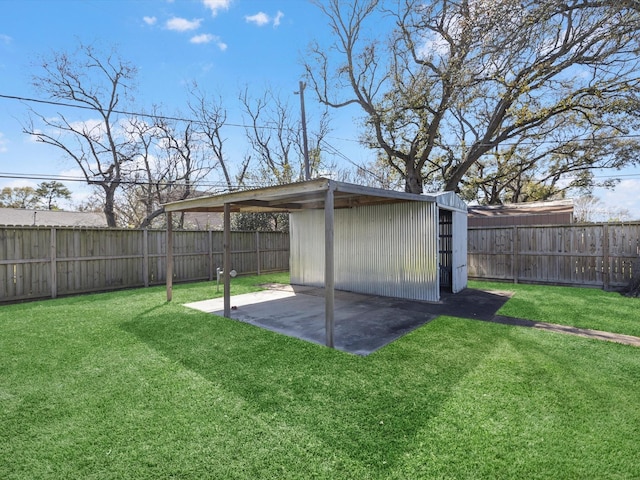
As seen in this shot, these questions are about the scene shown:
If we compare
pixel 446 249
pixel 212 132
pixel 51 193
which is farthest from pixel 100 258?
pixel 51 193

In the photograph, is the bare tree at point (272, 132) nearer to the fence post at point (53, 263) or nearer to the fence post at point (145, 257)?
the fence post at point (145, 257)

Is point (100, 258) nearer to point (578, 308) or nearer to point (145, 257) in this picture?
point (145, 257)

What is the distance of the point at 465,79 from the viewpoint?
33.0ft

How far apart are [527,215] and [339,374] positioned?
11.3 m

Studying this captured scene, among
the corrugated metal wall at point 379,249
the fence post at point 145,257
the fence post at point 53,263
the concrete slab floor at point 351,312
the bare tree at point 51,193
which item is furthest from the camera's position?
the bare tree at point 51,193

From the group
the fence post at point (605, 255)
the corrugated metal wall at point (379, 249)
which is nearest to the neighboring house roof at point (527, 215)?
the fence post at point (605, 255)

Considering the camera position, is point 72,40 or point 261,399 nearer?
point 261,399

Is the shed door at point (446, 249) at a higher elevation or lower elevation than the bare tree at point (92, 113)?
lower

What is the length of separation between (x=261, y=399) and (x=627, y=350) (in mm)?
4205

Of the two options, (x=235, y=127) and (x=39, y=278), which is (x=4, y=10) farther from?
(x=235, y=127)

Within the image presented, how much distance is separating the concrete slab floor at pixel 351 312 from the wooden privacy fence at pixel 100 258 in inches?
133

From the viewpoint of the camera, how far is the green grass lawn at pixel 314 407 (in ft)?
6.46

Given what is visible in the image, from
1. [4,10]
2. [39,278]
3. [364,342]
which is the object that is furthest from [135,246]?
[364,342]

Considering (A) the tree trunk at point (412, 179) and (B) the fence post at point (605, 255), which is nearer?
(B) the fence post at point (605, 255)
